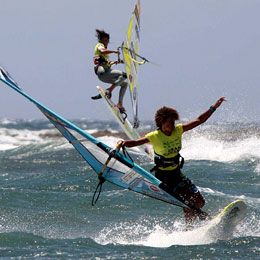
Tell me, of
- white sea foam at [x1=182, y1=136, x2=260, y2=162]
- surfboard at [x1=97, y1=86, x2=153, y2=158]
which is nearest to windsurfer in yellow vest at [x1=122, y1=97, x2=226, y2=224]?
surfboard at [x1=97, y1=86, x2=153, y2=158]

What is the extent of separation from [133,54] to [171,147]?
5.62m

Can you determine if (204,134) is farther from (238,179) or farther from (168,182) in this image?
(168,182)

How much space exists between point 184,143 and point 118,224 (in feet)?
35.4

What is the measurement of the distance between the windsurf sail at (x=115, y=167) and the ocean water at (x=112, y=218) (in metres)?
0.57

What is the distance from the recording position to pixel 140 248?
20.3ft

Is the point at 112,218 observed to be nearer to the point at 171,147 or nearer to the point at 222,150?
the point at 171,147

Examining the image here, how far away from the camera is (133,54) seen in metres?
11.2

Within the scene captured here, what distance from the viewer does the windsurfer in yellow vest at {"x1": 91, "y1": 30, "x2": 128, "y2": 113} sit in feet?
32.3

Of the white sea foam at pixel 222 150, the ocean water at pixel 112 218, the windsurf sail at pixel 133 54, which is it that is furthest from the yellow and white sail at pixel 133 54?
the white sea foam at pixel 222 150

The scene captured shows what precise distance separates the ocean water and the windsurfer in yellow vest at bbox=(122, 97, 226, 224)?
0.48 m

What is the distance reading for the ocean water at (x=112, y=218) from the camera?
19.8 ft

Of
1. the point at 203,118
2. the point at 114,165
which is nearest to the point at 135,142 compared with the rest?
the point at 114,165

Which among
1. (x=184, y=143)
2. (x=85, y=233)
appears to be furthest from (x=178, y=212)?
(x=184, y=143)

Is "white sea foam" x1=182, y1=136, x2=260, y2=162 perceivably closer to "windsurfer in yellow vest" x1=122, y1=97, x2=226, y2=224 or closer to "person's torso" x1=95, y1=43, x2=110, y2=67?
"person's torso" x1=95, y1=43, x2=110, y2=67
